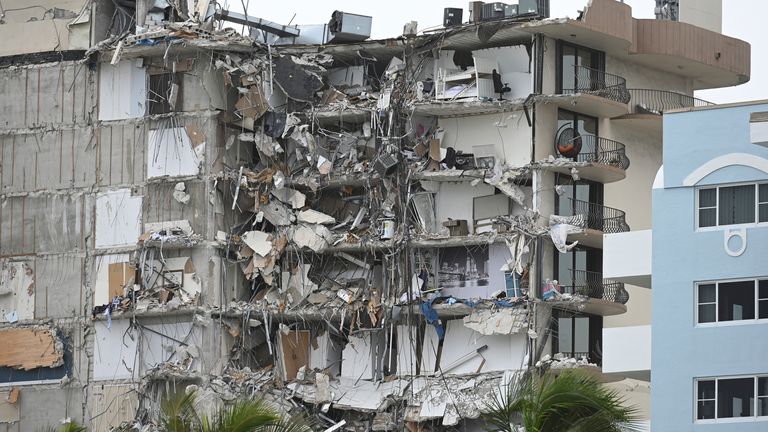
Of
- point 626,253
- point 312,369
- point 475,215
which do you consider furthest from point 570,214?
point 626,253

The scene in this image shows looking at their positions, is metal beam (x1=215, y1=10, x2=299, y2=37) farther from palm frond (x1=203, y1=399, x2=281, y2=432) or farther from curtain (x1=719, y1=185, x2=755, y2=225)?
palm frond (x1=203, y1=399, x2=281, y2=432)

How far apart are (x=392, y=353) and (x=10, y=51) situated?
1703cm

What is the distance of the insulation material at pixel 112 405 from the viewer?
69812mm

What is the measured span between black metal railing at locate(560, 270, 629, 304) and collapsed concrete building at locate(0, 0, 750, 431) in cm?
9

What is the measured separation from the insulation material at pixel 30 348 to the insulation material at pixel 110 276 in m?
2.01

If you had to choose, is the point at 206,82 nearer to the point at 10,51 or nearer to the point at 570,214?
the point at 10,51

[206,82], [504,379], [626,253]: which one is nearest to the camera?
[626,253]

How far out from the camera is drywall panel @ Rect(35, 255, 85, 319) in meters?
71.8

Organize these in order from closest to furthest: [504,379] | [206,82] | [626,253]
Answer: [626,253]
[504,379]
[206,82]

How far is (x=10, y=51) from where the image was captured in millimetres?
74250

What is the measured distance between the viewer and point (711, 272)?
52.0 metres

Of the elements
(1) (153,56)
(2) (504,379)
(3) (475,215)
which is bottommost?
(2) (504,379)

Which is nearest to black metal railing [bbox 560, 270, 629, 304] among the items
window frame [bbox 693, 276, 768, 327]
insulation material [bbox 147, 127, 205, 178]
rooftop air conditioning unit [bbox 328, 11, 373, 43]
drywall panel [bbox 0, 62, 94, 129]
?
rooftop air conditioning unit [bbox 328, 11, 373, 43]

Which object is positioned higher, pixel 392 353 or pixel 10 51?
pixel 10 51
